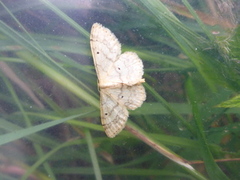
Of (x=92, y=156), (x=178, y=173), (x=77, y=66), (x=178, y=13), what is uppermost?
(x=178, y=13)

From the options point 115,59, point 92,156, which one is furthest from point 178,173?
point 115,59

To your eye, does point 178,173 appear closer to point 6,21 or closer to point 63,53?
point 63,53

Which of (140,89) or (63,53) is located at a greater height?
(63,53)
